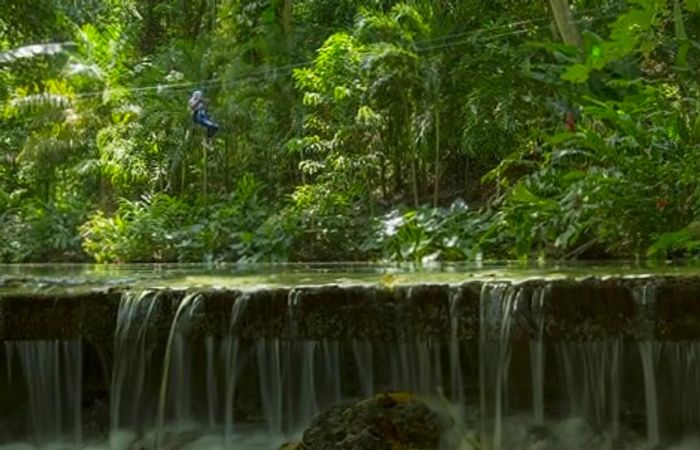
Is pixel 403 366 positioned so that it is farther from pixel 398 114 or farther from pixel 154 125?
pixel 154 125

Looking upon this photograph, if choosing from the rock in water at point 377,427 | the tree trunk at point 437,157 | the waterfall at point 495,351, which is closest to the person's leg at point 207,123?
the tree trunk at point 437,157

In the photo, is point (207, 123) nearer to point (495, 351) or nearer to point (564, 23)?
point (564, 23)

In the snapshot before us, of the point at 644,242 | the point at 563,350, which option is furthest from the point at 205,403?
the point at 644,242

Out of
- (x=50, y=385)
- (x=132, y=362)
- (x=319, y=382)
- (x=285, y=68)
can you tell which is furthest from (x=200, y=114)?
(x=319, y=382)

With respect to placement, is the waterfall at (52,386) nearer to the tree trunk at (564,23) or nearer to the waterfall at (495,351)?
the waterfall at (495,351)

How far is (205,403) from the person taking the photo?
5.30m

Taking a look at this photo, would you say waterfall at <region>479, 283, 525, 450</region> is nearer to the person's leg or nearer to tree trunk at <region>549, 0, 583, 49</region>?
tree trunk at <region>549, 0, 583, 49</region>

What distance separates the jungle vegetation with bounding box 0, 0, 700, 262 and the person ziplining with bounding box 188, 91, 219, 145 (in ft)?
2.38

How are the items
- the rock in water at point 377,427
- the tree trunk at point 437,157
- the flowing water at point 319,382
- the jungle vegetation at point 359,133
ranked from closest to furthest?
1. the rock in water at point 377,427
2. the flowing water at point 319,382
3. the jungle vegetation at point 359,133
4. the tree trunk at point 437,157

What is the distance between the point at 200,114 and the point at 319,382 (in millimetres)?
9416

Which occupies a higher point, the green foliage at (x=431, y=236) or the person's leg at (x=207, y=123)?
the person's leg at (x=207, y=123)

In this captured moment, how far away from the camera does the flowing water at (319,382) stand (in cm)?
457

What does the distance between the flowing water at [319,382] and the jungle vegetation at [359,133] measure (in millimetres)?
2265

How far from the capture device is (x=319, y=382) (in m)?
5.06
